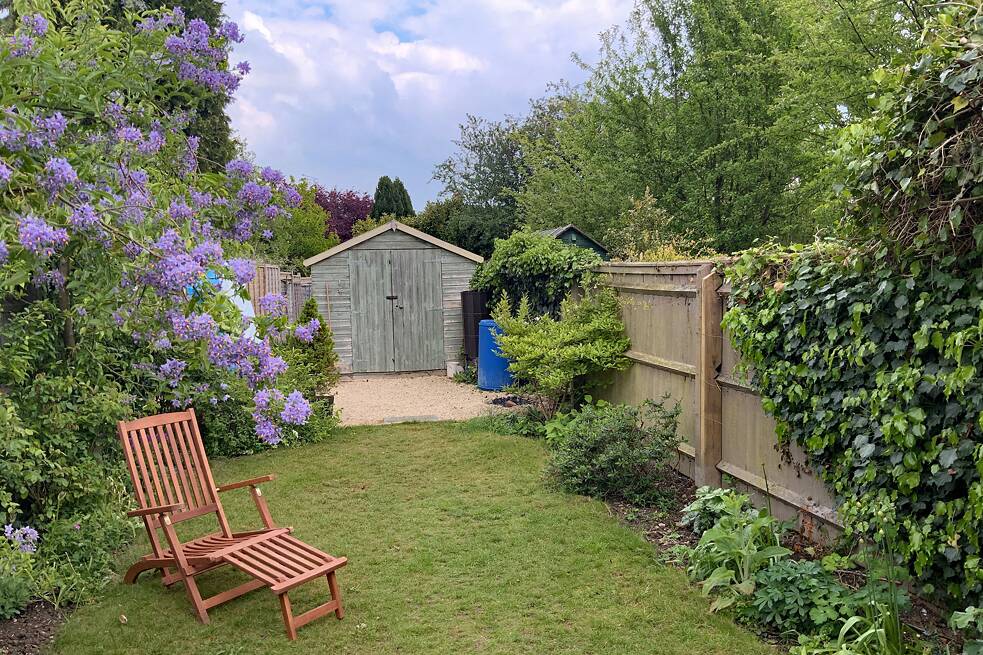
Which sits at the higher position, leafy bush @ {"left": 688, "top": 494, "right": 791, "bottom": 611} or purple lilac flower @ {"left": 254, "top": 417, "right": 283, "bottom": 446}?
purple lilac flower @ {"left": 254, "top": 417, "right": 283, "bottom": 446}

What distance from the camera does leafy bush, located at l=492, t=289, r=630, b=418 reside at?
23.6ft

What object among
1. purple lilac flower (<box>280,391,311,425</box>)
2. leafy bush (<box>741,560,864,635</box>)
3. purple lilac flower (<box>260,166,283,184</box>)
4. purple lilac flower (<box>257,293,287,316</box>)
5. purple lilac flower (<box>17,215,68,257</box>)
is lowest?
leafy bush (<box>741,560,864,635</box>)

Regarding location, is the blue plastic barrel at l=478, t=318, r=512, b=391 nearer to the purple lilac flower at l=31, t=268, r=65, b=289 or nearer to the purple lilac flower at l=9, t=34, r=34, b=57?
the purple lilac flower at l=31, t=268, r=65, b=289

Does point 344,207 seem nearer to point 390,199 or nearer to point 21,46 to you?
point 390,199

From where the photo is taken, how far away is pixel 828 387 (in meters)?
3.70

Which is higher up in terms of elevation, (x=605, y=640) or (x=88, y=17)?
(x=88, y=17)

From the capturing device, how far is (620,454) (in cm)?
550

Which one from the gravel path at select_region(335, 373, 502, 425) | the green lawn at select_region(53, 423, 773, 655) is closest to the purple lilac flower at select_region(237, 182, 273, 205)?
the green lawn at select_region(53, 423, 773, 655)

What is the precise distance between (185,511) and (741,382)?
12.3 feet

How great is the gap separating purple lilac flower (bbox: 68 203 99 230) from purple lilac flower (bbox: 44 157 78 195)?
0.38 feet

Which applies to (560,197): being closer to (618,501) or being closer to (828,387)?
(618,501)

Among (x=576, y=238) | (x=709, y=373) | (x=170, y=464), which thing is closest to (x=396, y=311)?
(x=576, y=238)

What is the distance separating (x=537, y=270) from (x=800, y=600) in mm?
6689

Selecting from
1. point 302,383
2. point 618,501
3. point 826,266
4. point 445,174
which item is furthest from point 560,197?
point 826,266
